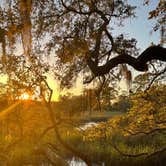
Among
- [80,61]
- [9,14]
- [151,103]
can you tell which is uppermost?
[9,14]

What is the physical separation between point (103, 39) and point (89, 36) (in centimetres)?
39

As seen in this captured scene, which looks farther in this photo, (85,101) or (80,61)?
(85,101)

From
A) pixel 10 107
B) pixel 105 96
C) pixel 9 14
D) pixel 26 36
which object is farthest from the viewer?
pixel 10 107

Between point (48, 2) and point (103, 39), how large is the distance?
4.84 feet

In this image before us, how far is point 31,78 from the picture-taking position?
12.6 m

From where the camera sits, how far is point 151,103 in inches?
480

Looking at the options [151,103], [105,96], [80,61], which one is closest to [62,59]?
[80,61]

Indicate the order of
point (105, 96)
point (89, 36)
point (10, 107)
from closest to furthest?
point (89, 36)
point (105, 96)
point (10, 107)

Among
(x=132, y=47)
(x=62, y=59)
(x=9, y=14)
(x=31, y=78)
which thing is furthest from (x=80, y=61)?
(x=31, y=78)

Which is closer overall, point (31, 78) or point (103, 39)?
point (103, 39)

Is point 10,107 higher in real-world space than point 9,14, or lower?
lower

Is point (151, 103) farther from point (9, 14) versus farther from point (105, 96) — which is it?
point (9, 14)

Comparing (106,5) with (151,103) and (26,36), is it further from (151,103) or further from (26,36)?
(151,103)

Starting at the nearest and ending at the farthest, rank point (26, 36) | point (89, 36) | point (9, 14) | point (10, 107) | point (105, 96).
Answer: point (26, 36)
point (9, 14)
point (89, 36)
point (105, 96)
point (10, 107)
